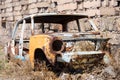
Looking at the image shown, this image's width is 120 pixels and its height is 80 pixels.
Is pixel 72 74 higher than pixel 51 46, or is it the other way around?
pixel 51 46

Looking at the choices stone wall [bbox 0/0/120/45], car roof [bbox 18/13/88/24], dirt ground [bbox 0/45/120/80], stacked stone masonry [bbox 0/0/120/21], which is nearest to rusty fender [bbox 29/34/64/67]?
dirt ground [bbox 0/45/120/80]

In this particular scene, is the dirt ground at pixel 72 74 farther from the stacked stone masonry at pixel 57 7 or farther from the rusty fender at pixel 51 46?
the stacked stone masonry at pixel 57 7

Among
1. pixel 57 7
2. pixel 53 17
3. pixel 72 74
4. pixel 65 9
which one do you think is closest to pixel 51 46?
pixel 72 74

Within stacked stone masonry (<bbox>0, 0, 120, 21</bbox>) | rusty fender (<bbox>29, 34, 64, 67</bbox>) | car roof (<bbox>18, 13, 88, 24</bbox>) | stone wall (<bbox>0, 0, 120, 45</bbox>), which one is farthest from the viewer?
stacked stone masonry (<bbox>0, 0, 120, 21</bbox>)

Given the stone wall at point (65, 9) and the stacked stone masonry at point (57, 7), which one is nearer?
the stone wall at point (65, 9)

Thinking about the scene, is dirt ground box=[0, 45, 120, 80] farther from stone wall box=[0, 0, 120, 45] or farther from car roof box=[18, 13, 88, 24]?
stone wall box=[0, 0, 120, 45]

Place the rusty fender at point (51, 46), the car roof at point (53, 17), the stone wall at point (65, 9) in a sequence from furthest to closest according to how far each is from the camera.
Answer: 1. the stone wall at point (65, 9)
2. the car roof at point (53, 17)
3. the rusty fender at point (51, 46)

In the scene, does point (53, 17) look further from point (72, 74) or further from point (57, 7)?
point (57, 7)

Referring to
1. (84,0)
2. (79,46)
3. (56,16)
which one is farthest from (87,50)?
(84,0)

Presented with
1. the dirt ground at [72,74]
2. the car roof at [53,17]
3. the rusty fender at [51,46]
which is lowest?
the dirt ground at [72,74]

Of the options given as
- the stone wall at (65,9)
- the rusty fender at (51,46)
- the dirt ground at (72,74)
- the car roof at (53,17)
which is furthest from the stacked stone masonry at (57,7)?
the rusty fender at (51,46)

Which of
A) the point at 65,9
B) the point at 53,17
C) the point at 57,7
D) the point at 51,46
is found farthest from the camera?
the point at 57,7

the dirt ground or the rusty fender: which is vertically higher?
the rusty fender

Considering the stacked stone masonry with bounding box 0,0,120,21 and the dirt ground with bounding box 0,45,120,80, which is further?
the stacked stone masonry with bounding box 0,0,120,21
